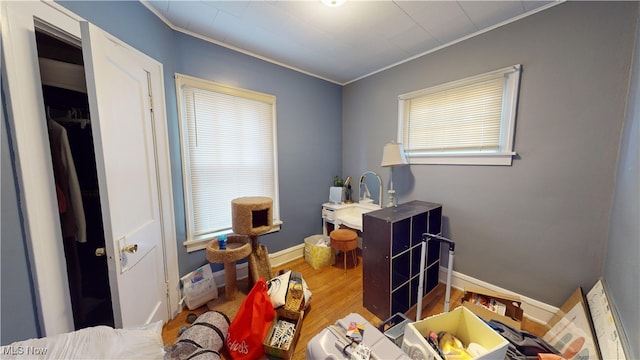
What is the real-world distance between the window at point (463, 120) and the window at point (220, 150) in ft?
5.47

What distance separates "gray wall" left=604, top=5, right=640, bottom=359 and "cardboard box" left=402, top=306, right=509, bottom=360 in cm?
50

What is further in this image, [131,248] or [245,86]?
[245,86]

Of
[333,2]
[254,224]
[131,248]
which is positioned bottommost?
[254,224]

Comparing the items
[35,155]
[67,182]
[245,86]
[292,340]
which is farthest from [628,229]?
[67,182]

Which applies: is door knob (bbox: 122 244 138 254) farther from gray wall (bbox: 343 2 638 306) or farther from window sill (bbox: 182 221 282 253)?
gray wall (bbox: 343 2 638 306)

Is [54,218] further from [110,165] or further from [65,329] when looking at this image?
[65,329]

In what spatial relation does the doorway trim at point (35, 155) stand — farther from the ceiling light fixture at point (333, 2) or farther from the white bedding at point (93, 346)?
the ceiling light fixture at point (333, 2)

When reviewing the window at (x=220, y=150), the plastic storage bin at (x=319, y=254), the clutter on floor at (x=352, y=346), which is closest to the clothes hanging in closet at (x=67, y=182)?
the window at (x=220, y=150)

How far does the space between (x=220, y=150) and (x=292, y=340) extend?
1829 mm

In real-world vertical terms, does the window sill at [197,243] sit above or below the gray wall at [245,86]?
below

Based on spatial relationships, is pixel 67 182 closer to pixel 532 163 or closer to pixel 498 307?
pixel 498 307

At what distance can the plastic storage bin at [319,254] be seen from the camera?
254 cm

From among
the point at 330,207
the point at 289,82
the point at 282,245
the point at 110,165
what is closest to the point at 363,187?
the point at 330,207

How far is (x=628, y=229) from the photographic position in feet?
3.54
